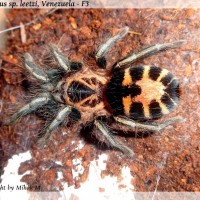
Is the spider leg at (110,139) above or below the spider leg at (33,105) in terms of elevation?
below

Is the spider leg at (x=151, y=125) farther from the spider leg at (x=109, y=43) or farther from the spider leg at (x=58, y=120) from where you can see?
the spider leg at (x=109, y=43)

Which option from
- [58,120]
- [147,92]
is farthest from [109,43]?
[58,120]

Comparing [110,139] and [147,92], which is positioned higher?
[147,92]

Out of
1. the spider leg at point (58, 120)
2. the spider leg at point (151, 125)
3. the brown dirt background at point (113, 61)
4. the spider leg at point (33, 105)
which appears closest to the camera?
the spider leg at point (151, 125)

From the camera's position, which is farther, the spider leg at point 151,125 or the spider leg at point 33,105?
the spider leg at point 33,105

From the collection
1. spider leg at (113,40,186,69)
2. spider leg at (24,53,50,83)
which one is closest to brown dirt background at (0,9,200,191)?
spider leg at (113,40,186,69)

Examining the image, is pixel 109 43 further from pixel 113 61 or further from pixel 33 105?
pixel 33 105

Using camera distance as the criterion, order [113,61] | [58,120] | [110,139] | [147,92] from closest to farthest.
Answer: [147,92] → [110,139] → [58,120] → [113,61]

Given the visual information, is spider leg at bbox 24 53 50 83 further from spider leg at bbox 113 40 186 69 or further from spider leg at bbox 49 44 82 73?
spider leg at bbox 113 40 186 69

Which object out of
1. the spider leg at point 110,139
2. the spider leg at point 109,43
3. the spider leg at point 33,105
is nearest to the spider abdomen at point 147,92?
the spider leg at point 110,139
